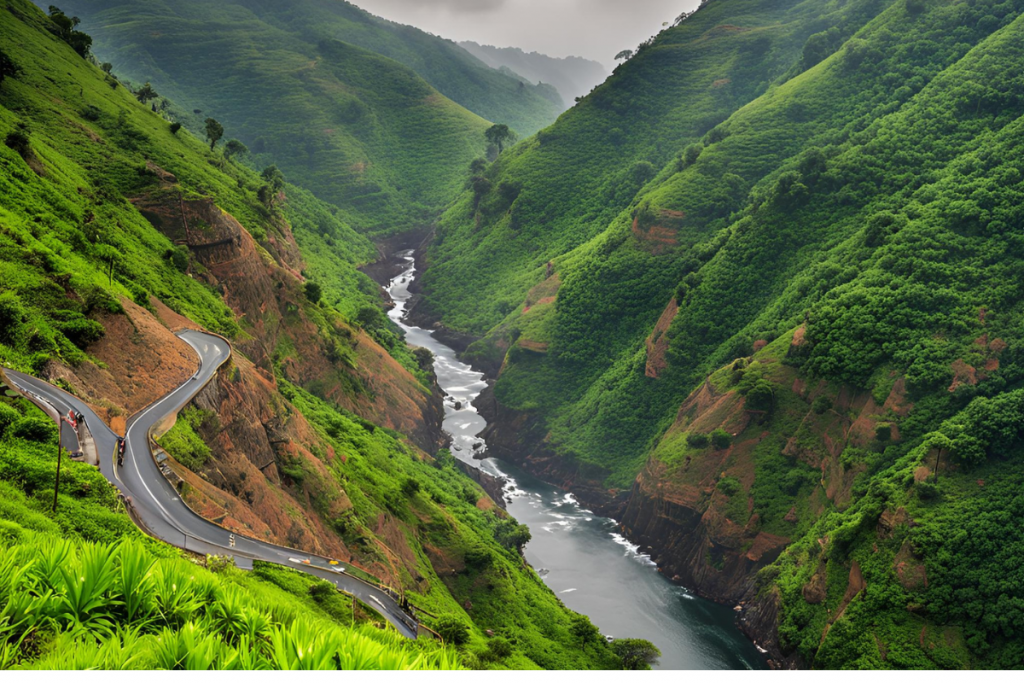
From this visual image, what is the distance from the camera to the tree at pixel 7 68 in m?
57.0

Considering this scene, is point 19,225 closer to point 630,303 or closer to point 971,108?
point 630,303

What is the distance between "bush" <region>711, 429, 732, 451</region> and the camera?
2530 inches

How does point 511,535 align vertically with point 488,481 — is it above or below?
above

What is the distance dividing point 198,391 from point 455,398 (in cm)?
6637

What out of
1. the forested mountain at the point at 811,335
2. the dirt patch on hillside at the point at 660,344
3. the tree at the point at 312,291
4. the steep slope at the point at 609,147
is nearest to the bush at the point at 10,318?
the tree at the point at 312,291

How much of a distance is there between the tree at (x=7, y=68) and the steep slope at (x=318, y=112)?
299 feet

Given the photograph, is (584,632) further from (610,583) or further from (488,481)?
(488,481)

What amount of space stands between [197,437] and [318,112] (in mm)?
161158

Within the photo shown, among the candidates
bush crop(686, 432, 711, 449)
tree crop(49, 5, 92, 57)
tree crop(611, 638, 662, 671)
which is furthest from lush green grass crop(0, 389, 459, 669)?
tree crop(49, 5, 92, 57)

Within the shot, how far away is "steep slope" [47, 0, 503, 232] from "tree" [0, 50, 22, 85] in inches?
3593

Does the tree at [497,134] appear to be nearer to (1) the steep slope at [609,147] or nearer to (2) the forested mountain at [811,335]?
(1) the steep slope at [609,147]

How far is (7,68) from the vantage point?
192 feet

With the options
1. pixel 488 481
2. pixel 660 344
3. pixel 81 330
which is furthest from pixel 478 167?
pixel 81 330
